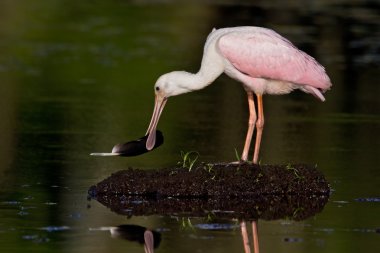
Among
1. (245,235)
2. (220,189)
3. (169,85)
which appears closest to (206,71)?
(169,85)

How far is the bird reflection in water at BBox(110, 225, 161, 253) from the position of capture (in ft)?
33.7

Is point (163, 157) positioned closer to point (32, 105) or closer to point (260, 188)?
point (260, 188)

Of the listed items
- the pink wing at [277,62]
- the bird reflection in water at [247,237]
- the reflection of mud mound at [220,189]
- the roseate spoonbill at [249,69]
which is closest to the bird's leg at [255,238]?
the bird reflection in water at [247,237]

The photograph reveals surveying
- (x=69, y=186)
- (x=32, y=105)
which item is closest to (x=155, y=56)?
(x=32, y=105)

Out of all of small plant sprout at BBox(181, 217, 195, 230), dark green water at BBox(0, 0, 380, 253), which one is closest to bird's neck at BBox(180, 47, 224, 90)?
dark green water at BBox(0, 0, 380, 253)

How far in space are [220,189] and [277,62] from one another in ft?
5.83

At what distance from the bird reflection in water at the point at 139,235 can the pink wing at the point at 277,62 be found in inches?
117

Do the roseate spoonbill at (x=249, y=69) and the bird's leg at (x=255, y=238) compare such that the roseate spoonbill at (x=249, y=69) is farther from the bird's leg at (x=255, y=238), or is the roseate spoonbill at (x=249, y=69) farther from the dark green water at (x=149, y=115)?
the bird's leg at (x=255, y=238)

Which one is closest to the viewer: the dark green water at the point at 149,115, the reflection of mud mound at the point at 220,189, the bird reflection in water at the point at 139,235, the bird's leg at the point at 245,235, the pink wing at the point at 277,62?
the bird's leg at the point at 245,235

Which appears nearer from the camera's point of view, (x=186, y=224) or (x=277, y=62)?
(x=186, y=224)

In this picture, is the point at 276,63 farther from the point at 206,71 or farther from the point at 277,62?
the point at 206,71

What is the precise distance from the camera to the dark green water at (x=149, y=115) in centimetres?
1083

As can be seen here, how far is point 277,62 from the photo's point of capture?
13445mm

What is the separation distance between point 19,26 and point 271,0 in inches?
341
